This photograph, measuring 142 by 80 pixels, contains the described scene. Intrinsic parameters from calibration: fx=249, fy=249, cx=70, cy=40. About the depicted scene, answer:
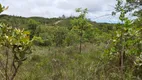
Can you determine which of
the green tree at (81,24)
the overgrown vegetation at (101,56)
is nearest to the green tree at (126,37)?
the overgrown vegetation at (101,56)

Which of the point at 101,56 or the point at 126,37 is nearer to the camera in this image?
the point at 126,37

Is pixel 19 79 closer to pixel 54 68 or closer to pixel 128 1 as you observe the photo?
pixel 54 68

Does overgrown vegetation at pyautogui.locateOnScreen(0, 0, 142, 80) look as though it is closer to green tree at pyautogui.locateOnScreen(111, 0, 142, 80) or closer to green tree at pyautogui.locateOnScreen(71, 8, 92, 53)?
green tree at pyautogui.locateOnScreen(111, 0, 142, 80)

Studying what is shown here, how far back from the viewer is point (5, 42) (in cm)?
231

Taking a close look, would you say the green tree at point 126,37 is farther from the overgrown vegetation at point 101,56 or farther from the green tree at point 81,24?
the green tree at point 81,24

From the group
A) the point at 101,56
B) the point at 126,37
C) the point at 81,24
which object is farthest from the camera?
the point at 81,24

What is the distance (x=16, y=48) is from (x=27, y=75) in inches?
119

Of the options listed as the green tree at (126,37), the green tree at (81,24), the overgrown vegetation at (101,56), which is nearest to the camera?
the overgrown vegetation at (101,56)

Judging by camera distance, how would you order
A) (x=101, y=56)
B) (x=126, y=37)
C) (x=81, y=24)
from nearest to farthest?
(x=126, y=37)
(x=101, y=56)
(x=81, y=24)

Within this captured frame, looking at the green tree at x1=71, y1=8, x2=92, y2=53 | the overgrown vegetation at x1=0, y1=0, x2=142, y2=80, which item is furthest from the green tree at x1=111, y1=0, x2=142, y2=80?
the green tree at x1=71, y1=8, x2=92, y2=53

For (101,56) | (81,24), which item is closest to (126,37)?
(101,56)

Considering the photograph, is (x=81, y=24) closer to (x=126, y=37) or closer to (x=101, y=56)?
(x=101, y=56)

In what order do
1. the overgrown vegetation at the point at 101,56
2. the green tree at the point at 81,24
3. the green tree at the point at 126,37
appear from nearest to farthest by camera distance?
the overgrown vegetation at the point at 101,56, the green tree at the point at 126,37, the green tree at the point at 81,24

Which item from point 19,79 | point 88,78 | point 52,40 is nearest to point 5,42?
point 88,78
